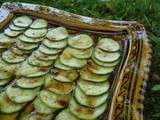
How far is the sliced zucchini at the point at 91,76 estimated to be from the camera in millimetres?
3279

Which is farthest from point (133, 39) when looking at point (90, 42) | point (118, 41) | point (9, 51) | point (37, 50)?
point (9, 51)

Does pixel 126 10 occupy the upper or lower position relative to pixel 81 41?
lower

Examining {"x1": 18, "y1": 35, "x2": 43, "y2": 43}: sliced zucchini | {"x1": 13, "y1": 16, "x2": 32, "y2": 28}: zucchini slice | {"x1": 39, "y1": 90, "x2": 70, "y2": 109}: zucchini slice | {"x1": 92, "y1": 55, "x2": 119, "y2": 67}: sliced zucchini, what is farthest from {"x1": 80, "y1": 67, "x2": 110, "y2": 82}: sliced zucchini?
{"x1": 13, "y1": 16, "x2": 32, "y2": 28}: zucchini slice

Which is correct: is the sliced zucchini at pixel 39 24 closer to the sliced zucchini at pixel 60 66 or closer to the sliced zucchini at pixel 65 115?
the sliced zucchini at pixel 60 66

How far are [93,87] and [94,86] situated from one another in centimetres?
2

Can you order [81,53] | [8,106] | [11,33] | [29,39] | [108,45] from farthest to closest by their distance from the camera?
[11,33], [29,39], [108,45], [81,53], [8,106]

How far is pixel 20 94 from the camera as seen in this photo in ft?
10.5

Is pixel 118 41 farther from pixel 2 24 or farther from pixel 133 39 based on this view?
pixel 2 24

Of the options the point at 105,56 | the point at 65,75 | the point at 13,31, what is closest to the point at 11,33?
the point at 13,31

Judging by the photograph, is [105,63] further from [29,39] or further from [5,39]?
[5,39]

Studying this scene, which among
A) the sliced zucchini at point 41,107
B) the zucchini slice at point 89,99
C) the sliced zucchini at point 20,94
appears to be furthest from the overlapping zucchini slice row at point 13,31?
the zucchini slice at point 89,99

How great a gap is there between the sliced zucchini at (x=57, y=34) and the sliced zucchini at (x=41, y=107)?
0.87 meters

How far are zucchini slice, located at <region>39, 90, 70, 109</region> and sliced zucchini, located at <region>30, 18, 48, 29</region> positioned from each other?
1058 millimetres

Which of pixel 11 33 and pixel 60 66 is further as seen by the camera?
pixel 11 33
